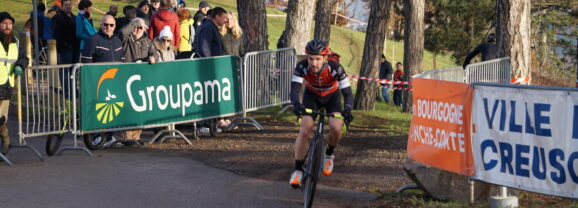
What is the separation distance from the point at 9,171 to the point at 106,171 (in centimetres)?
116

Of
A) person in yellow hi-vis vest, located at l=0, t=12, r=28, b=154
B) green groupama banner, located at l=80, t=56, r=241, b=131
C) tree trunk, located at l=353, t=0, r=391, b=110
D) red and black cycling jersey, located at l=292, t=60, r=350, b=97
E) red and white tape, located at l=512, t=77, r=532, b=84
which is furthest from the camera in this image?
tree trunk, located at l=353, t=0, r=391, b=110

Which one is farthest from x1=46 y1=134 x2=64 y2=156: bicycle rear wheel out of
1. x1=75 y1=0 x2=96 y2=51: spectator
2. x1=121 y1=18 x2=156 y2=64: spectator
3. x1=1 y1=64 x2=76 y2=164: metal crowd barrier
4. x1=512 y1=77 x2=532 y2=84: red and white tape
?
x1=512 y1=77 x2=532 y2=84: red and white tape

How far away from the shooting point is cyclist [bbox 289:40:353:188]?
9422mm

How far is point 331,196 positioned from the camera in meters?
9.66

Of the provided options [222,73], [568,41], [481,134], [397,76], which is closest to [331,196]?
[481,134]

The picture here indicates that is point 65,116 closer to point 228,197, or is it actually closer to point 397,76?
point 228,197

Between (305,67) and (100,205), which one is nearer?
(100,205)

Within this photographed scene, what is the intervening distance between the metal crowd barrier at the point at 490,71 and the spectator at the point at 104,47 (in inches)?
228

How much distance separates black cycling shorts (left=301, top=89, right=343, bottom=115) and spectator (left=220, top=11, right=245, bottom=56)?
5262 mm

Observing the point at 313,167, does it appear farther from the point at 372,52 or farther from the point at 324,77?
the point at 372,52

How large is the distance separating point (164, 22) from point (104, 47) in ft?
9.84

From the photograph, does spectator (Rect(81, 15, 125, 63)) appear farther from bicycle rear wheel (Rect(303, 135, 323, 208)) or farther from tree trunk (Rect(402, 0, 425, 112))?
tree trunk (Rect(402, 0, 425, 112))

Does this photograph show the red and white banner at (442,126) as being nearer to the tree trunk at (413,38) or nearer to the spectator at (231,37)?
the spectator at (231,37)

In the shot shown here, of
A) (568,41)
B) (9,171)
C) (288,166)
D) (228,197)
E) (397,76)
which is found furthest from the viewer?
(568,41)
